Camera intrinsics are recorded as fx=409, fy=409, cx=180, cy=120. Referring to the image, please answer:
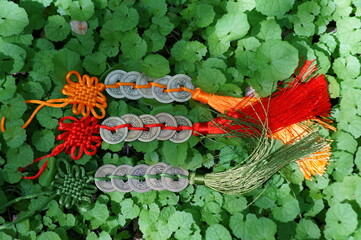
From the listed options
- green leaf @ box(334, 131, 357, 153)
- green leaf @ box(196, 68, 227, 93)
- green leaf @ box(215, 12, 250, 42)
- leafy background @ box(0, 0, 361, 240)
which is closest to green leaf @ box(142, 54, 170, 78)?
leafy background @ box(0, 0, 361, 240)

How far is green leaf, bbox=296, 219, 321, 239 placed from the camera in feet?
4.91

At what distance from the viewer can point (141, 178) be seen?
1.53 meters

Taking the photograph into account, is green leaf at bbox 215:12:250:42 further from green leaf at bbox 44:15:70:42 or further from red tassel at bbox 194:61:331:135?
green leaf at bbox 44:15:70:42

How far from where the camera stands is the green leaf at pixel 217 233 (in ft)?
4.85

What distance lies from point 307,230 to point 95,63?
1006 millimetres

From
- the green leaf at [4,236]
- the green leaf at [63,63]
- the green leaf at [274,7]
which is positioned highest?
the green leaf at [274,7]

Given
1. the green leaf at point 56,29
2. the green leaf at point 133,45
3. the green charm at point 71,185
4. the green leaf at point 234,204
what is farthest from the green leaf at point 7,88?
the green leaf at point 234,204

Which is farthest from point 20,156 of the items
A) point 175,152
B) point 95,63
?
point 175,152

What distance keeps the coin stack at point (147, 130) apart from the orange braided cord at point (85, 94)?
68 mm

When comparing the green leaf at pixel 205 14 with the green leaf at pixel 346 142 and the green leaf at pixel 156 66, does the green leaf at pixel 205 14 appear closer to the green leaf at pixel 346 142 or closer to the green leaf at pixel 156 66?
the green leaf at pixel 156 66

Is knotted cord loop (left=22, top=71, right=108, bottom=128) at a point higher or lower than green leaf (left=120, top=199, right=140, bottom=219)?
higher

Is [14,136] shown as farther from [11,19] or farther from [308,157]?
[308,157]

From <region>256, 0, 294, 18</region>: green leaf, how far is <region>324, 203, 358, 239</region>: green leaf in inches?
29.3

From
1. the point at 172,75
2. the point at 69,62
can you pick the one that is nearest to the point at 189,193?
the point at 172,75
